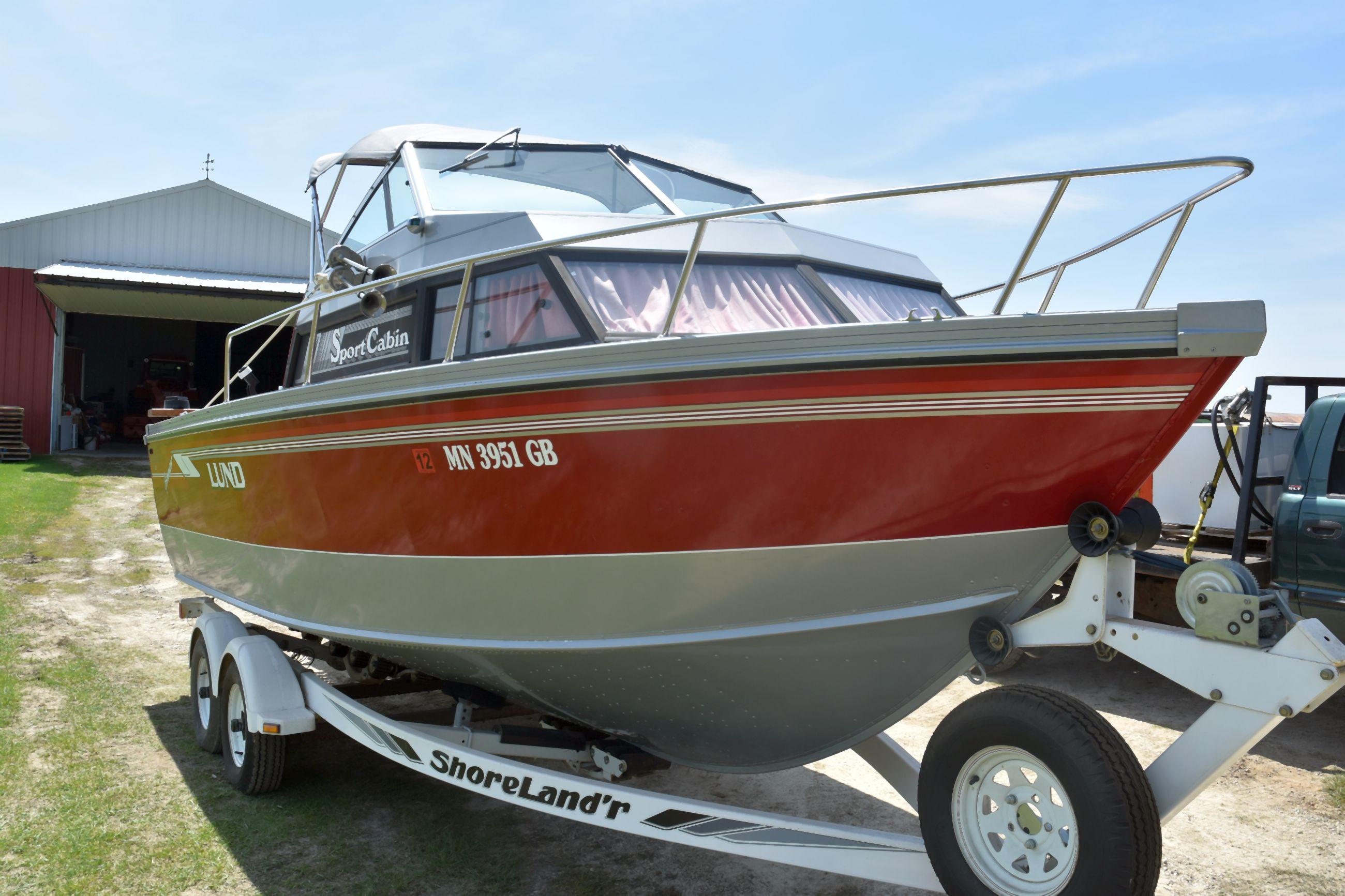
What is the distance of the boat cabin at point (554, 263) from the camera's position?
340cm

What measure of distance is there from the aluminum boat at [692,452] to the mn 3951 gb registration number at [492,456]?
0.01 metres

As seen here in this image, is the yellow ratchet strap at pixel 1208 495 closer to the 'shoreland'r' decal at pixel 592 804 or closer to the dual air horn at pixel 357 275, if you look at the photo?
the 'shoreland'r' decal at pixel 592 804

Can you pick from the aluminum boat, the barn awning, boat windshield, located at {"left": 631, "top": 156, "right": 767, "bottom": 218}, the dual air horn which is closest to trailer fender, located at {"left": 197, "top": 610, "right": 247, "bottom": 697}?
the aluminum boat

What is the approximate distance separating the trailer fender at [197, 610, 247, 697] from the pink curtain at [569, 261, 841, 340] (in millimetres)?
2498

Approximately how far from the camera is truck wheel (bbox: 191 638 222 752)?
464 centimetres

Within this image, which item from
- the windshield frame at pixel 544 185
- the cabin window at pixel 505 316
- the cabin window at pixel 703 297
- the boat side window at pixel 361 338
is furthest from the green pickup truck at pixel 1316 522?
the boat side window at pixel 361 338

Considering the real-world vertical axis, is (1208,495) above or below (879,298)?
below

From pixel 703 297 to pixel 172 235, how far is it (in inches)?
710

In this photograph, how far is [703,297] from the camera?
3.41 m

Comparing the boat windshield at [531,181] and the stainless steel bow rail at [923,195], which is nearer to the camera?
the stainless steel bow rail at [923,195]

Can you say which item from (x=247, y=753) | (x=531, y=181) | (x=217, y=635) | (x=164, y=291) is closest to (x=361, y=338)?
(x=531, y=181)

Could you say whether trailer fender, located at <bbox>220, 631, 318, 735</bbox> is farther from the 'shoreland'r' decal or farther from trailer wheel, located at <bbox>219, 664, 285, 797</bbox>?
→ the 'shoreland'r' decal

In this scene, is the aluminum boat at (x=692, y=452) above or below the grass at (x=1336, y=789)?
above

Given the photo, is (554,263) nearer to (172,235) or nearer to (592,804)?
(592,804)
